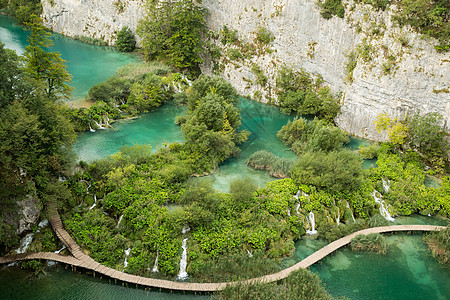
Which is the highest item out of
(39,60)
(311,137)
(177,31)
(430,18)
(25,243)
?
(430,18)

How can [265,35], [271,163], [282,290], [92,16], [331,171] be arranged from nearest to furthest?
[282,290] < [331,171] < [271,163] < [265,35] < [92,16]

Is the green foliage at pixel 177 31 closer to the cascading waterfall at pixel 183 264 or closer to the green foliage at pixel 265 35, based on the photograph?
the green foliage at pixel 265 35

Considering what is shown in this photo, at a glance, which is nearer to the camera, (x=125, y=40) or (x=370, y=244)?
(x=370, y=244)

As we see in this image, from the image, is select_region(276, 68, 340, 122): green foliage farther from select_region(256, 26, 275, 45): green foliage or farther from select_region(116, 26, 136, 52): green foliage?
select_region(116, 26, 136, 52): green foliage

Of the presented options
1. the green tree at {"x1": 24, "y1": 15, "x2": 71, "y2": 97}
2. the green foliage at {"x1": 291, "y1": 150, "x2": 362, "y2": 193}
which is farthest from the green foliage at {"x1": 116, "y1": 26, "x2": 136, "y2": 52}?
the green foliage at {"x1": 291, "y1": 150, "x2": 362, "y2": 193}

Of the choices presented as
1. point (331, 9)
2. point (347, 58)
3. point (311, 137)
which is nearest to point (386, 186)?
point (311, 137)

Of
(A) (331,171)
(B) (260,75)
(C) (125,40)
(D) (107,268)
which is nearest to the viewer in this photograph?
(D) (107,268)

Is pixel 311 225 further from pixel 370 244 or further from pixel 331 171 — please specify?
pixel 331 171
